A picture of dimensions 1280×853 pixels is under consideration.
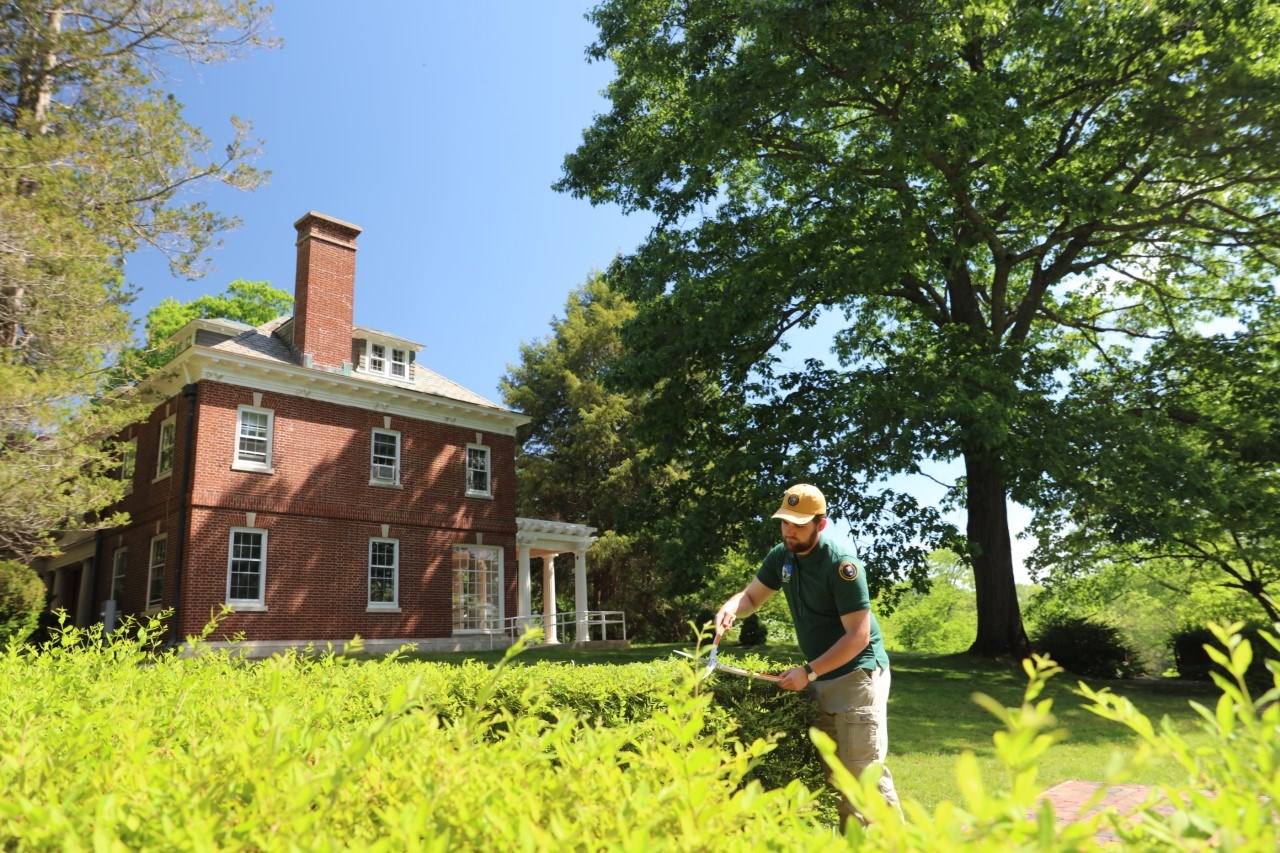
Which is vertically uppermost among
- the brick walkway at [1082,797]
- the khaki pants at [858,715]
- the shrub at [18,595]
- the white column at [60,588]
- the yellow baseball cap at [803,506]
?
the white column at [60,588]

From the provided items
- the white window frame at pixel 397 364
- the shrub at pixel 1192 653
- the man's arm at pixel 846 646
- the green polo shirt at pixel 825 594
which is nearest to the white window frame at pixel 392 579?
the white window frame at pixel 397 364

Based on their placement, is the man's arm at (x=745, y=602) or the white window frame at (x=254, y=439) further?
the white window frame at (x=254, y=439)

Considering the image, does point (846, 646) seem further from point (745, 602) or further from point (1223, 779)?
point (1223, 779)

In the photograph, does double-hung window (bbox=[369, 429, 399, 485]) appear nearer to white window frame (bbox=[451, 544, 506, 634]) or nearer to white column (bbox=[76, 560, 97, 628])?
white window frame (bbox=[451, 544, 506, 634])

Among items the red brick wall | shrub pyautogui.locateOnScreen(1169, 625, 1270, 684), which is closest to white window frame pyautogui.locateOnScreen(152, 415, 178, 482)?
the red brick wall

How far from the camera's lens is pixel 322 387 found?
24.4 meters

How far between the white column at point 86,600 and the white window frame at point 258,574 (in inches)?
295

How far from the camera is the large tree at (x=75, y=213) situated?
1566cm

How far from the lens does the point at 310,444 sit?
24.1 metres

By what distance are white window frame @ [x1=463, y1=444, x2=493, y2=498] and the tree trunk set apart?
49.5ft

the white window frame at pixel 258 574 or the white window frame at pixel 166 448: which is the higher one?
the white window frame at pixel 166 448

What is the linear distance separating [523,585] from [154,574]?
433 inches

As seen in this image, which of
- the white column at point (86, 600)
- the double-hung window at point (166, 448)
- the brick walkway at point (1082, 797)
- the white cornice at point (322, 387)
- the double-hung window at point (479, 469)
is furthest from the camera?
the double-hung window at point (479, 469)

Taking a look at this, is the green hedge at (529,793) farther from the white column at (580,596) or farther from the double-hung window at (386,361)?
the white column at (580,596)
